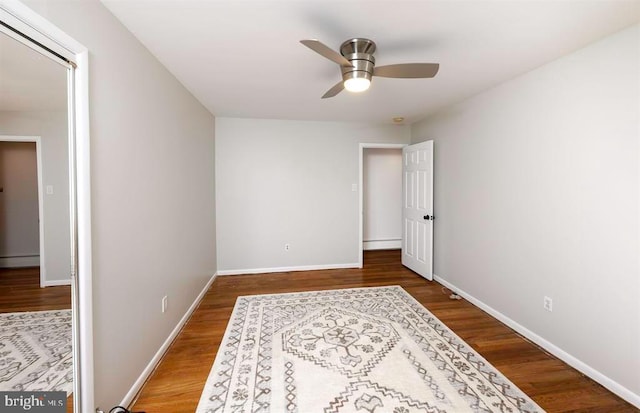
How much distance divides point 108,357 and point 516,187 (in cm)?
339

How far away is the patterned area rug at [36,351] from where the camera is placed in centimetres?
102

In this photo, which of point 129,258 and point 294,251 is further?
point 294,251

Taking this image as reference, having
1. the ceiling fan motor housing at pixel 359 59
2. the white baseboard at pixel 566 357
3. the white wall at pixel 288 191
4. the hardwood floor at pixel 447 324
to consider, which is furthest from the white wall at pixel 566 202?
the white wall at pixel 288 191

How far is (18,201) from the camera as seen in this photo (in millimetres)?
1092

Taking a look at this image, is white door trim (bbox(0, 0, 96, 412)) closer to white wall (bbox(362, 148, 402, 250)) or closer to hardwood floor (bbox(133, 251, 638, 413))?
hardwood floor (bbox(133, 251, 638, 413))

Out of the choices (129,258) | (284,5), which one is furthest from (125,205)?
(284,5)

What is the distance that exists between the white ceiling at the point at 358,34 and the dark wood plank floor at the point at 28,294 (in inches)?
57.7

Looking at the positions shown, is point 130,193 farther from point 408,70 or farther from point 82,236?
point 408,70

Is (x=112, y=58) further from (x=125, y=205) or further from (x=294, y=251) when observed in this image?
(x=294, y=251)

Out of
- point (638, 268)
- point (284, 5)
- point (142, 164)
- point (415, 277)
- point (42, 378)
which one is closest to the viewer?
point (42, 378)

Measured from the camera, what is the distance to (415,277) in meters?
3.97

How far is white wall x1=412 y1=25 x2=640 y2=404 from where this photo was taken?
173 centimetres

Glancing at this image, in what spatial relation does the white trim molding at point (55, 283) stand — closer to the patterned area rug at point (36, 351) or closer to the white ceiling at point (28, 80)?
the patterned area rug at point (36, 351)

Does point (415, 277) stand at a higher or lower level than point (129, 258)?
lower
